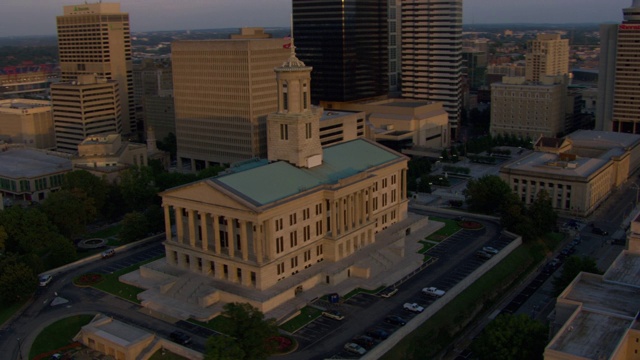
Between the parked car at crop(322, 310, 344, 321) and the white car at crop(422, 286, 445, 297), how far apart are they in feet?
51.2

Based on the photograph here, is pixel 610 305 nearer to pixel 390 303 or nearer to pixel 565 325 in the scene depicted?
pixel 565 325

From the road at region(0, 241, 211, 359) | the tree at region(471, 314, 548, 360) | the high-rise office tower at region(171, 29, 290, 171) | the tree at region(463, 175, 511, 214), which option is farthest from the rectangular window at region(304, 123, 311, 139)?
the high-rise office tower at region(171, 29, 290, 171)

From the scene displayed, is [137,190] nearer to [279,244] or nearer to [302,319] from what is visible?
[279,244]

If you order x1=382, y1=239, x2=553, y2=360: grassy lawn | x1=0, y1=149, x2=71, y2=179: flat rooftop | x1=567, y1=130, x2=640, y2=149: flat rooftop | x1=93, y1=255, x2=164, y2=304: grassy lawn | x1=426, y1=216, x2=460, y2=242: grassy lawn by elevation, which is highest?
x1=567, y1=130, x2=640, y2=149: flat rooftop

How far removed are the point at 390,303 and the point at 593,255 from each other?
1916 inches

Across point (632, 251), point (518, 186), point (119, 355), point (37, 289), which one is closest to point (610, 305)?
point (632, 251)

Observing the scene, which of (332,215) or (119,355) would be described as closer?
(119,355)

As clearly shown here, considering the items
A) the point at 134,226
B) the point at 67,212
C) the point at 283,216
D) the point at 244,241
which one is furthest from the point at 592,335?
the point at 67,212

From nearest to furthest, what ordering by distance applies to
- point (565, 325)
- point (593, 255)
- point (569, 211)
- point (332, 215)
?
1. point (565, 325)
2. point (332, 215)
3. point (593, 255)
4. point (569, 211)

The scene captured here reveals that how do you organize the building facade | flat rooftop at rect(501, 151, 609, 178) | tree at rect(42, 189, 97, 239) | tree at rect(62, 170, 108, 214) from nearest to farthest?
the building facade, tree at rect(42, 189, 97, 239), tree at rect(62, 170, 108, 214), flat rooftop at rect(501, 151, 609, 178)

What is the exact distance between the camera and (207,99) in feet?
650

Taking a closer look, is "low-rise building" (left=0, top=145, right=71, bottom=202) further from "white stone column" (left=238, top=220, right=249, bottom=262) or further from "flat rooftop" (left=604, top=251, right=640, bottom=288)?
"flat rooftop" (left=604, top=251, right=640, bottom=288)

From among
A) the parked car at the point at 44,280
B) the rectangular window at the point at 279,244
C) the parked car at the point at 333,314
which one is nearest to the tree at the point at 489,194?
the rectangular window at the point at 279,244

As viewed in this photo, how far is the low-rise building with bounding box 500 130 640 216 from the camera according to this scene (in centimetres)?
14962
